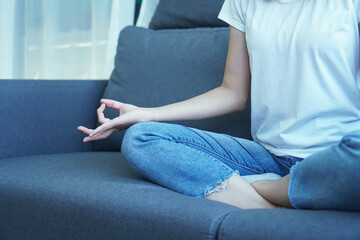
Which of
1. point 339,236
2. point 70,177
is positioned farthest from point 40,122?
point 339,236

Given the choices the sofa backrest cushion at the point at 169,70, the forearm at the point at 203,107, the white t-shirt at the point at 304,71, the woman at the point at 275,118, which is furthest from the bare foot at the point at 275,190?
the sofa backrest cushion at the point at 169,70

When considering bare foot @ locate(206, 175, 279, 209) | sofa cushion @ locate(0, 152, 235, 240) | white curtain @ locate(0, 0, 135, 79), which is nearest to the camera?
sofa cushion @ locate(0, 152, 235, 240)

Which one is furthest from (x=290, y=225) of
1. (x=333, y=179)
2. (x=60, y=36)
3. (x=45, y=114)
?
(x=60, y=36)

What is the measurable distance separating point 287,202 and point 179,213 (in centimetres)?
23

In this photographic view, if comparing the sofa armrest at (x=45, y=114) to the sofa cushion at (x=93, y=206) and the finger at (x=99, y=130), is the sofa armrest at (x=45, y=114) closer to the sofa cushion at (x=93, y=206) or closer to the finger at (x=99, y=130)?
the sofa cushion at (x=93, y=206)

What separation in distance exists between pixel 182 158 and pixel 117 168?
30cm

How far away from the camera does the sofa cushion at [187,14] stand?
A: 160cm

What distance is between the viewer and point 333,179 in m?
0.77

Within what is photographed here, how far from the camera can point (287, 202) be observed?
91 centimetres

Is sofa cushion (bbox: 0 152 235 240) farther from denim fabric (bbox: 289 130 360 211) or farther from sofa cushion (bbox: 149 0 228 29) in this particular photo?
sofa cushion (bbox: 149 0 228 29)

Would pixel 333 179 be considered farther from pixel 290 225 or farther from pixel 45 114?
pixel 45 114

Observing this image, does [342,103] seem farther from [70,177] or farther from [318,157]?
[70,177]

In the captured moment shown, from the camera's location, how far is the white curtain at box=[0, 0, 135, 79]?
1.92 m

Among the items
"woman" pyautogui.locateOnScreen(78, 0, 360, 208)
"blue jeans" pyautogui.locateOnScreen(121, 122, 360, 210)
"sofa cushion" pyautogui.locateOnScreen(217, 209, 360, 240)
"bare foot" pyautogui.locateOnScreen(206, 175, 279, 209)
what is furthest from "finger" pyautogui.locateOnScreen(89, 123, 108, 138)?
"sofa cushion" pyautogui.locateOnScreen(217, 209, 360, 240)
